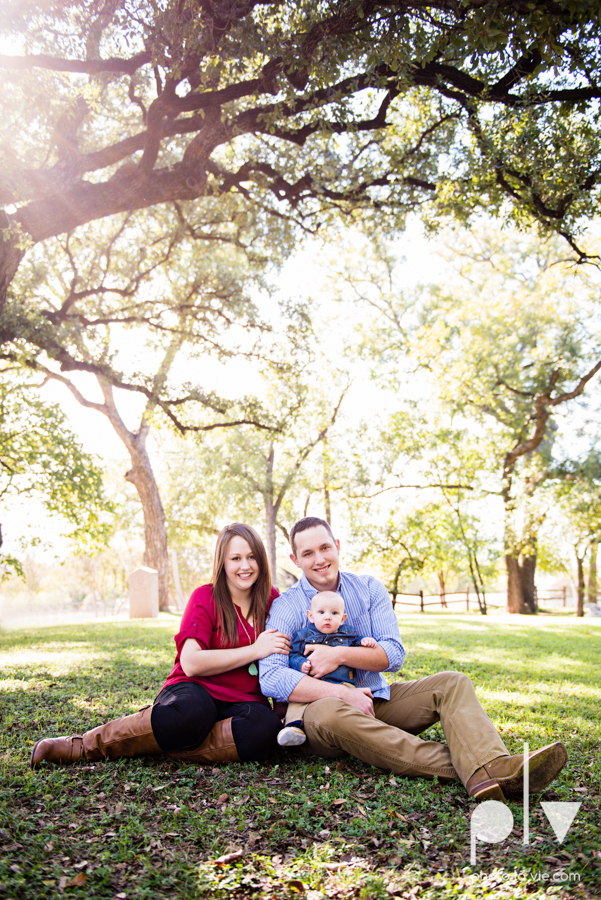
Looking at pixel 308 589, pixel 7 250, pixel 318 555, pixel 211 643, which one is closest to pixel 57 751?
pixel 211 643

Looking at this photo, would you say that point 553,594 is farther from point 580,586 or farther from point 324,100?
point 324,100

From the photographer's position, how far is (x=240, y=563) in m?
3.85

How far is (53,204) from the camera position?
7117 millimetres

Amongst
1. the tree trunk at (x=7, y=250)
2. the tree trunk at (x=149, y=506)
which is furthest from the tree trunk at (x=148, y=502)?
the tree trunk at (x=7, y=250)

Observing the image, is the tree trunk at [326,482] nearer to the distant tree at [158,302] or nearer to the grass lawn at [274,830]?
the distant tree at [158,302]

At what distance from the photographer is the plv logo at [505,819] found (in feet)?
8.28

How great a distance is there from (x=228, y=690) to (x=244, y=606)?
538mm

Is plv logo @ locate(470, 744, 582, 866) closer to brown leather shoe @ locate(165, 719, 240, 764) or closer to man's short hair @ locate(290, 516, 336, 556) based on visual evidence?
brown leather shoe @ locate(165, 719, 240, 764)

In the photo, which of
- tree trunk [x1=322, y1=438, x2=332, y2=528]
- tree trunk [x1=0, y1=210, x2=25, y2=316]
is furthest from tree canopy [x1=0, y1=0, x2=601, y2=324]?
tree trunk [x1=322, y1=438, x2=332, y2=528]

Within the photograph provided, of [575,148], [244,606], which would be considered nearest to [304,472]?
[575,148]

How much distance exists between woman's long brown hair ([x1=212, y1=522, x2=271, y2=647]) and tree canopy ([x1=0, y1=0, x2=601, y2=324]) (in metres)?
3.94

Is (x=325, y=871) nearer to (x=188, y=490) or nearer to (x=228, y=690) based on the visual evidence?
(x=228, y=690)

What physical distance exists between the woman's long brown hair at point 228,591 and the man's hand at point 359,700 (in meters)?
0.75

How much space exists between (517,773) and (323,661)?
3.85 ft
